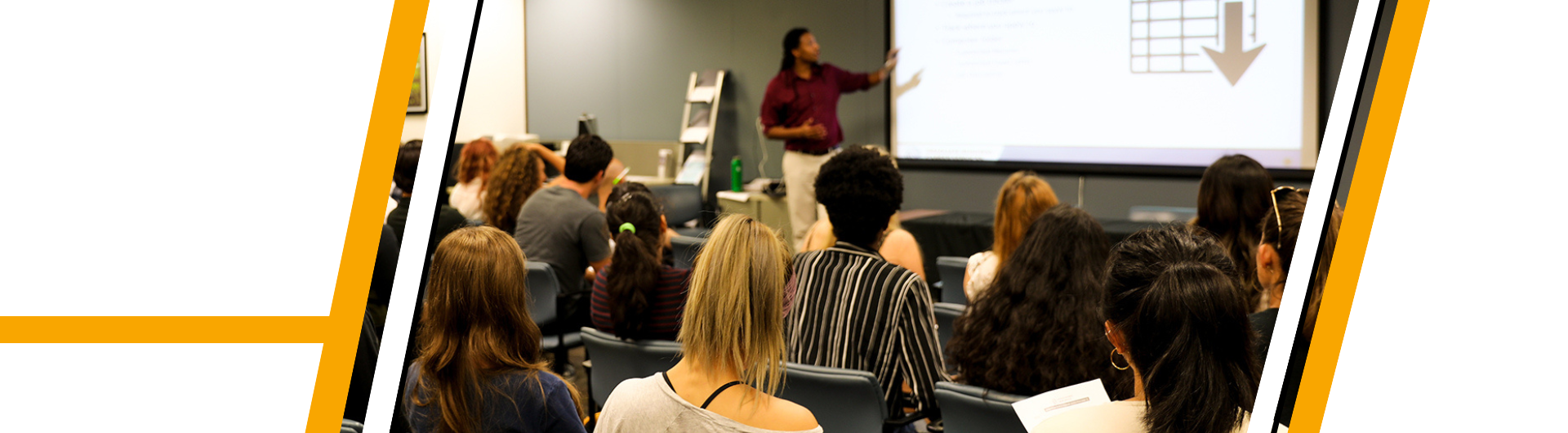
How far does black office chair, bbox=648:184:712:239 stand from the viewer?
5648mm

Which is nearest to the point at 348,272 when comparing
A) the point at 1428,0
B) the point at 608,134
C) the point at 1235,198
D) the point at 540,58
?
the point at 1428,0

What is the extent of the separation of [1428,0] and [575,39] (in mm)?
6747

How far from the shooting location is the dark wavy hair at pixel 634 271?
7.26 ft

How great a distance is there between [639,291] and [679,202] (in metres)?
3.53

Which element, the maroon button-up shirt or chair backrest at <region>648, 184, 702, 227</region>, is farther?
chair backrest at <region>648, 184, 702, 227</region>

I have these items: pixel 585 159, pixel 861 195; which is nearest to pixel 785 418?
pixel 861 195

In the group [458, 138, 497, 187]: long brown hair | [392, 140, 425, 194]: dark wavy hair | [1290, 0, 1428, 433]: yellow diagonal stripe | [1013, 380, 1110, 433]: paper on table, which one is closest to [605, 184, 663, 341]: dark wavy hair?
[392, 140, 425, 194]: dark wavy hair

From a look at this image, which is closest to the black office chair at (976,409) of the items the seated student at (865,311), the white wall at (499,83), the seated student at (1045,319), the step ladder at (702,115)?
the seated student at (1045,319)

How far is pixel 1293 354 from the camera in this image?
854 mm

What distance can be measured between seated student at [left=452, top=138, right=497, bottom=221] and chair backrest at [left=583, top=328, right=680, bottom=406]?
5.67 feet

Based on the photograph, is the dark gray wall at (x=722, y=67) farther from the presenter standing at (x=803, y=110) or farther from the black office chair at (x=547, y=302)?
the black office chair at (x=547, y=302)

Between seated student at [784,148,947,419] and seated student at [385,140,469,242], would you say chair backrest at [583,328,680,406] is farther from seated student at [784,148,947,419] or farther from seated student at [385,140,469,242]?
seated student at [385,140,469,242]

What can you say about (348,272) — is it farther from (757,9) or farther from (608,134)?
(608,134)

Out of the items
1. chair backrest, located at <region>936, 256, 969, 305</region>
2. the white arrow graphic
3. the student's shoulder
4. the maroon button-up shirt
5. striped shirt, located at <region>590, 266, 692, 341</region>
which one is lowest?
chair backrest, located at <region>936, 256, 969, 305</region>
